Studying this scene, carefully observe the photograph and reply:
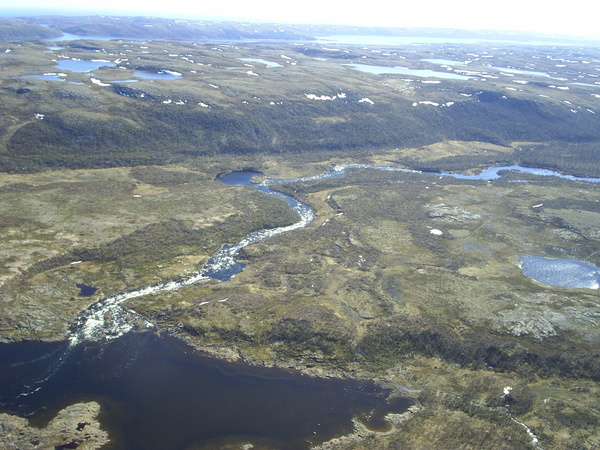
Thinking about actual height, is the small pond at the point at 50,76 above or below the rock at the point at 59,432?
above

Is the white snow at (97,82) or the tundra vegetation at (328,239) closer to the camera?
the tundra vegetation at (328,239)

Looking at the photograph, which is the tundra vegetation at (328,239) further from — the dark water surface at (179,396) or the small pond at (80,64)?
the small pond at (80,64)

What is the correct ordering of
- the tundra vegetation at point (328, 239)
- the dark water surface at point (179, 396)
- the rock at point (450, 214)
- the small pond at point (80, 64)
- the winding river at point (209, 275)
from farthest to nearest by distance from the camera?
the small pond at point (80, 64) < the rock at point (450, 214) < the winding river at point (209, 275) < the tundra vegetation at point (328, 239) < the dark water surface at point (179, 396)

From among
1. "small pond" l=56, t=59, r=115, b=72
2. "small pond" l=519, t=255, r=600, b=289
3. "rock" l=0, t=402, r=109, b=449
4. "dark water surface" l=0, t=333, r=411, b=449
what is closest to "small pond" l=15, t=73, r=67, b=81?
"small pond" l=56, t=59, r=115, b=72

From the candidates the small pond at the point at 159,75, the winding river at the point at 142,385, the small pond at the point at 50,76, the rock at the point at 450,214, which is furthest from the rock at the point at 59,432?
the small pond at the point at 159,75

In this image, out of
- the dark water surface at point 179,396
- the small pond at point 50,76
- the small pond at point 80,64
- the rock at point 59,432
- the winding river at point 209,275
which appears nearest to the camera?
the rock at point 59,432

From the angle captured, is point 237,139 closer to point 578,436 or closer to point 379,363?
point 379,363

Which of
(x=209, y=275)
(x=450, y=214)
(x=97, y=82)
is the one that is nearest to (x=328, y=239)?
(x=209, y=275)

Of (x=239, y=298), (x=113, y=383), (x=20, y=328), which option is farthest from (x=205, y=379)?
(x=20, y=328)
